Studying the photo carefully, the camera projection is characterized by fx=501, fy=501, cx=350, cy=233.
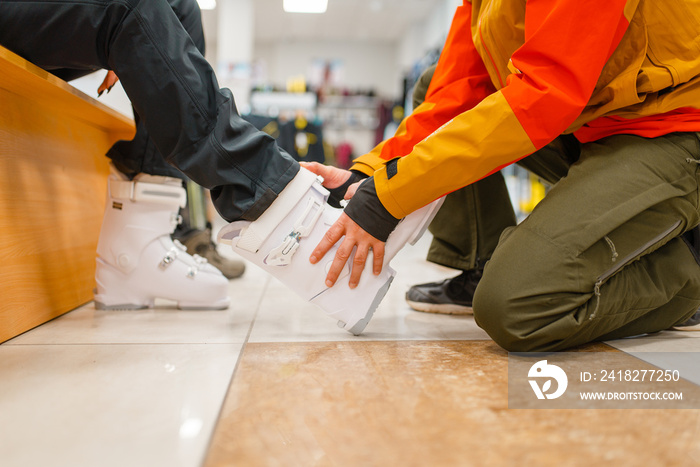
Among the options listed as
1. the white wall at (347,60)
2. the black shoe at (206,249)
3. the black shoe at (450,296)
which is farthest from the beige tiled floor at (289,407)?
the white wall at (347,60)

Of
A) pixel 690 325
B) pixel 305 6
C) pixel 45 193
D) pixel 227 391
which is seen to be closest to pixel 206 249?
pixel 45 193

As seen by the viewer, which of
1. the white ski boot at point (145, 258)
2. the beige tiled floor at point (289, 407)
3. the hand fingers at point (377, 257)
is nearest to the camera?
the beige tiled floor at point (289, 407)

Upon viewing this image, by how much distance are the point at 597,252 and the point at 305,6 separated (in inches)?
267

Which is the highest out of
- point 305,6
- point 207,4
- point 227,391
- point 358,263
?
point 305,6

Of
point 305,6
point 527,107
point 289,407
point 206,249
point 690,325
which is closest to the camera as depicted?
point 289,407

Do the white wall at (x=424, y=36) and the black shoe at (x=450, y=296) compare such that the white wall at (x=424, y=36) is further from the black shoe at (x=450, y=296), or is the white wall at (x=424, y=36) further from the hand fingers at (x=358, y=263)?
the hand fingers at (x=358, y=263)

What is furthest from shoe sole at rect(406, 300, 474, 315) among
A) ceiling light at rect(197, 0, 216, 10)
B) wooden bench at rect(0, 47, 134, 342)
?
ceiling light at rect(197, 0, 216, 10)

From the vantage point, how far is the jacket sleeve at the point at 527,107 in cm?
72

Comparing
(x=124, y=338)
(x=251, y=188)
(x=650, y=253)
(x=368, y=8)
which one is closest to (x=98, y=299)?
(x=124, y=338)

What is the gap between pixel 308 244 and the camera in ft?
Result: 2.79

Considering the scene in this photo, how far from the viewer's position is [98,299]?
1.08 meters

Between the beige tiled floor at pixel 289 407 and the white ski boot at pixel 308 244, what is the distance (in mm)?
69

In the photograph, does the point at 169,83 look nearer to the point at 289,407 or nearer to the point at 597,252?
the point at 289,407

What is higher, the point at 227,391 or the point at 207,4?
the point at 207,4
